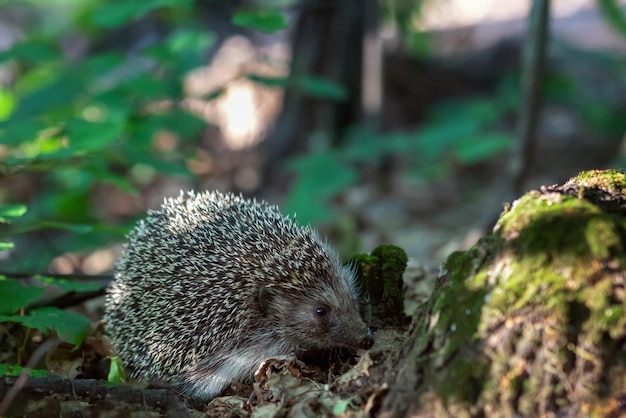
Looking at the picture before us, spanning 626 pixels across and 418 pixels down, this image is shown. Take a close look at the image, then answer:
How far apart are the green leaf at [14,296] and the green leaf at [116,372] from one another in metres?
0.63

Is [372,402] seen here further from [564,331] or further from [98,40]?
[98,40]

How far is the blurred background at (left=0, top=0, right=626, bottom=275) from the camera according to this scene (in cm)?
805

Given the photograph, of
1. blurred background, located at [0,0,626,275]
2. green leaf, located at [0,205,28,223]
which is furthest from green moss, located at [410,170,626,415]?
blurred background, located at [0,0,626,275]

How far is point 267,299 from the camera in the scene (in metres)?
4.66

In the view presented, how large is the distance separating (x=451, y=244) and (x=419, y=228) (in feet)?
5.50

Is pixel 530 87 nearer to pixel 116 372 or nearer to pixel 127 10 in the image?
pixel 127 10

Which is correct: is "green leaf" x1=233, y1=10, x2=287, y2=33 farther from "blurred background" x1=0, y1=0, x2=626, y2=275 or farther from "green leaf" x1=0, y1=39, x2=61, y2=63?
"green leaf" x1=0, y1=39, x2=61, y2=63

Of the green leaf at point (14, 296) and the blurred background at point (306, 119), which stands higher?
the blurred background at point (306, 119)

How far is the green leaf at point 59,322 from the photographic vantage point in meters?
3.88

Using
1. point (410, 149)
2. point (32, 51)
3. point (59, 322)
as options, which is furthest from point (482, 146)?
point (59, 322)

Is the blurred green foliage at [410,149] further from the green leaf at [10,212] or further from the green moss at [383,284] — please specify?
the green leaf at [10,212]

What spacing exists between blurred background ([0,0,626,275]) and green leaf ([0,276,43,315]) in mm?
749

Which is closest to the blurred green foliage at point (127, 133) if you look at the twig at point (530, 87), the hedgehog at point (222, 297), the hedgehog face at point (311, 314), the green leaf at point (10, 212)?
the green leaf at point (10, 212)

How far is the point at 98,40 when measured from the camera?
15.6 meters
